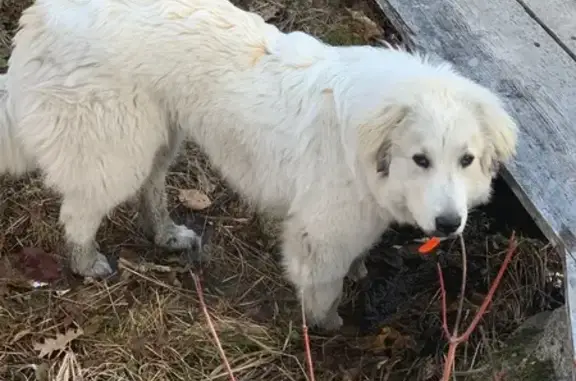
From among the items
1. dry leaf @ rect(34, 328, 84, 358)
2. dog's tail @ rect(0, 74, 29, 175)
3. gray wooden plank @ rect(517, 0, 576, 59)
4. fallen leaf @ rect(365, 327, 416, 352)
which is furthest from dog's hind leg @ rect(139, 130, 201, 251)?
gray wooden plank @ rect(517, 0, 576, 59)

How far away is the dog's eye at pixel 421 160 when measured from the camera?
9.32 ft

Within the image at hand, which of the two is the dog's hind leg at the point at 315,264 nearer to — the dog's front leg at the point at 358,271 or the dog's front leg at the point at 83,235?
the dog's front leg at the point at 358,271

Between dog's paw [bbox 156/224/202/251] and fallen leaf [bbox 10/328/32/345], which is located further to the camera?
dog's paw [bbox 156/224/202/251]

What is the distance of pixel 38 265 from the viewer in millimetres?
3947

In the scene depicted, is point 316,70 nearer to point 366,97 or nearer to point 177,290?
point 366,97

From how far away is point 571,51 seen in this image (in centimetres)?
395

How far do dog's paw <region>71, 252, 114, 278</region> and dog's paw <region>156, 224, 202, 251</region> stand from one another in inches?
11.9

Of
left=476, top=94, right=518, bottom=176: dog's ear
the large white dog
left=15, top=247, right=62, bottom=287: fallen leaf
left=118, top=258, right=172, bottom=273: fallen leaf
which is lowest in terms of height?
left=15, top=247, right=62, bottom=287: fallen leaf

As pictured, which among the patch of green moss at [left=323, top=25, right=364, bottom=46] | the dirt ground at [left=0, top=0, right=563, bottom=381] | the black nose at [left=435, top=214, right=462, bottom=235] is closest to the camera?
the black nose at [left=435, top=214, right=462, bottom=235]

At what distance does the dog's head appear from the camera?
281 cm

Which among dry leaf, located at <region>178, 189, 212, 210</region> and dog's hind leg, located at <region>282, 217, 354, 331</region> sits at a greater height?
dog's hind leg, located at <region>282, 217, 354, 331</region>

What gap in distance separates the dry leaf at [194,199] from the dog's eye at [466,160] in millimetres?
1848

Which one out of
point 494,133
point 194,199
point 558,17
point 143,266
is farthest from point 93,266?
point 558,17

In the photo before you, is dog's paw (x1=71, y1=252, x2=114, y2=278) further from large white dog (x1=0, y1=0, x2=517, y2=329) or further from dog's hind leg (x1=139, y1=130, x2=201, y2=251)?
large white dog (x1=0, y1=0, x2=517, y2=329)
